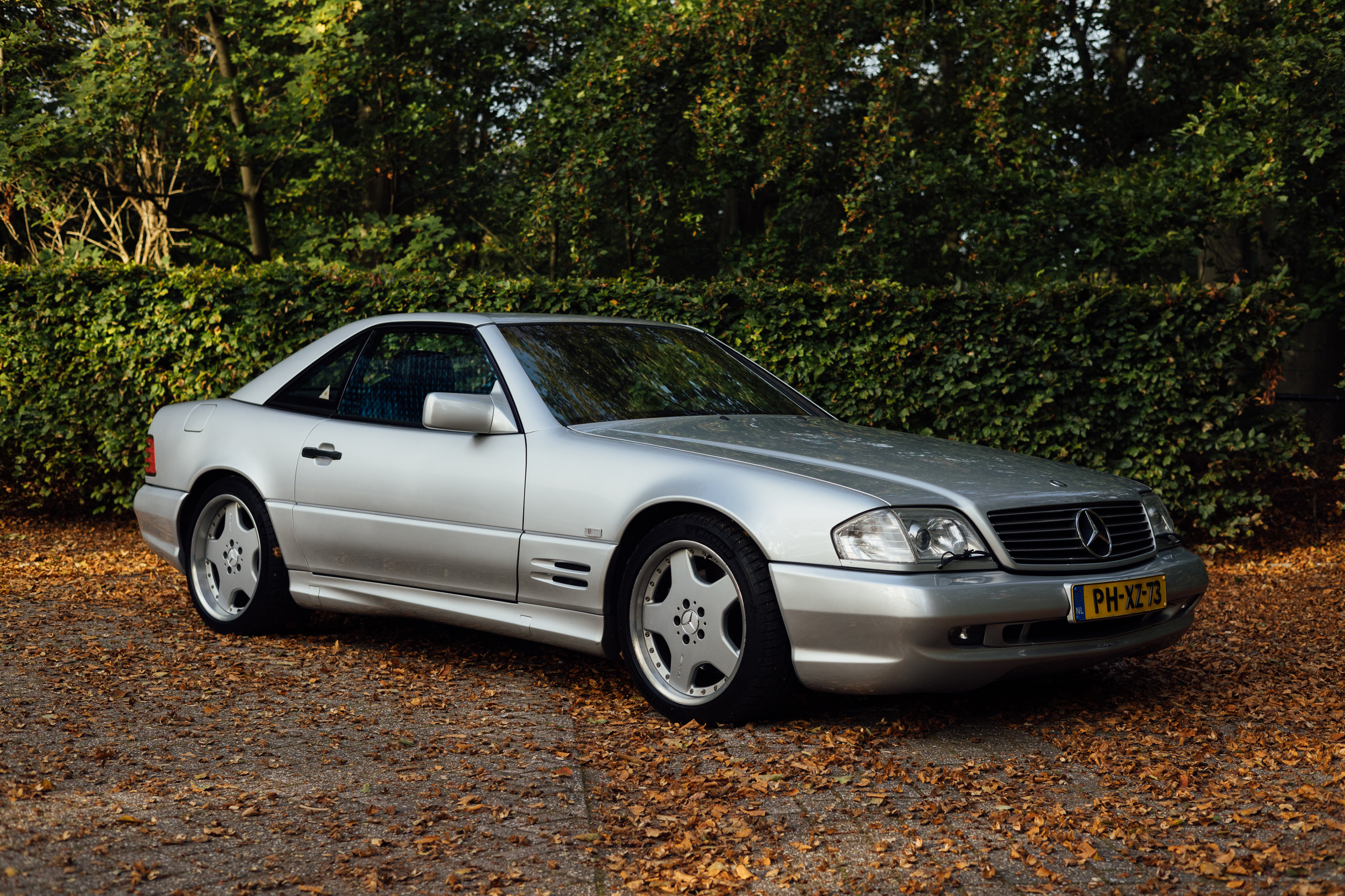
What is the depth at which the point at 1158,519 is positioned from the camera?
4.77 metres

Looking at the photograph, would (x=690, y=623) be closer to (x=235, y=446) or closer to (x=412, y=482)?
(x=412, y=482)

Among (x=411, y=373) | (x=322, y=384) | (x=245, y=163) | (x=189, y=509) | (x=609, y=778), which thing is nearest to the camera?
(x=609, y=778)

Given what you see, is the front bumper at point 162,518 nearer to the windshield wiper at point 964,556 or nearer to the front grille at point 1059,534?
the windshield wiper at point 964,556

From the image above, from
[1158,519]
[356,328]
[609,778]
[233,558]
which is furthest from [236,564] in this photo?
[1158,519]

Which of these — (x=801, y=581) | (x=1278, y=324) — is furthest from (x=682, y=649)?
(x=1278, y=324)

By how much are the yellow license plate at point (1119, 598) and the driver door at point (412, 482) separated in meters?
2.03

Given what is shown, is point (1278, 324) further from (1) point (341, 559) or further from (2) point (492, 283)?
(1) point (341, 559)

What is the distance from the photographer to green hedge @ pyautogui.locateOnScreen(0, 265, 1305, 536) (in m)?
8.34

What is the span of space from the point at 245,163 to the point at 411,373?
9294 mm

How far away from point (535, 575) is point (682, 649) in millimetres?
682

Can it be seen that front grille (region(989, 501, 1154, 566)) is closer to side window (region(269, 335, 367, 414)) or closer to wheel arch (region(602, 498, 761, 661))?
wheel arch (region(602, 498, 761, 661))

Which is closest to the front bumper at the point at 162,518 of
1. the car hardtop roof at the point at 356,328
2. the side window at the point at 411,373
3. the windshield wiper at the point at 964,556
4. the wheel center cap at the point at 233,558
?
the wheel center cap at the point at 233,558

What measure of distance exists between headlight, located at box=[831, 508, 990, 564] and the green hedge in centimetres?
455

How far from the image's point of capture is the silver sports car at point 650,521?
4.02 meters
